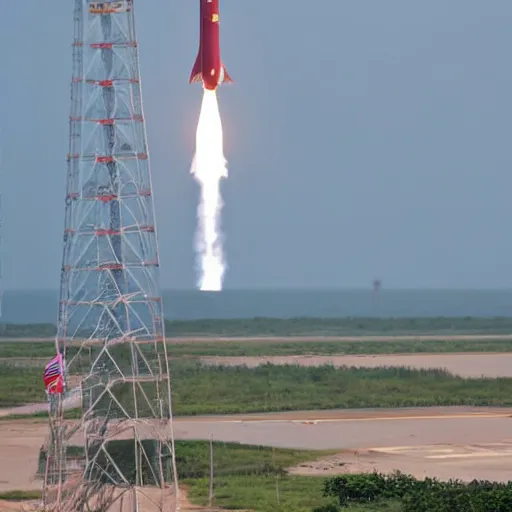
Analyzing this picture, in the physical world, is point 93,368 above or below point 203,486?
above

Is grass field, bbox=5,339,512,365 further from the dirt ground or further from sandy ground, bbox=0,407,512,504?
sandy ground, bbox=0,407,512,504

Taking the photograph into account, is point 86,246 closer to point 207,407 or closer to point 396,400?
point 207,407

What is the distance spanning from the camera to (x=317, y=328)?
153125 mm

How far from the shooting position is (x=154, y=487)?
30438mm

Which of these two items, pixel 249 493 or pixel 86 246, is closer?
pixel 86 246

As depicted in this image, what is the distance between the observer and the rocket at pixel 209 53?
1816 inches

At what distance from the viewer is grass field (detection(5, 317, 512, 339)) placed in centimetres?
14212

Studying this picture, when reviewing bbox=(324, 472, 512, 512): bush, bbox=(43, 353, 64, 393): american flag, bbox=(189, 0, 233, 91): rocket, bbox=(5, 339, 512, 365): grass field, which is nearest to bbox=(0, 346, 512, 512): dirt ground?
bbox=(324, 472, 512, 512): bush

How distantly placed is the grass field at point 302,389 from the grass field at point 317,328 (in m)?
56.6

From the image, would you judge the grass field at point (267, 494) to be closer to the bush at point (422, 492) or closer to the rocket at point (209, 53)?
the bush at point (422, 492)

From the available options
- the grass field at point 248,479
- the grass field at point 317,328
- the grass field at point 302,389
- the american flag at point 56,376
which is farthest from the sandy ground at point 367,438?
the grass field at point 317,328

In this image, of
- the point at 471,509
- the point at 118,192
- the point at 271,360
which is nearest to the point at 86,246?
the point at 118,192

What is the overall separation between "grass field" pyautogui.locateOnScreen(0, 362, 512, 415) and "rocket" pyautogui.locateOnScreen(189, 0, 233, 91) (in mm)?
17758

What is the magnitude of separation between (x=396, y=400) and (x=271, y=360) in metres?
28.6
